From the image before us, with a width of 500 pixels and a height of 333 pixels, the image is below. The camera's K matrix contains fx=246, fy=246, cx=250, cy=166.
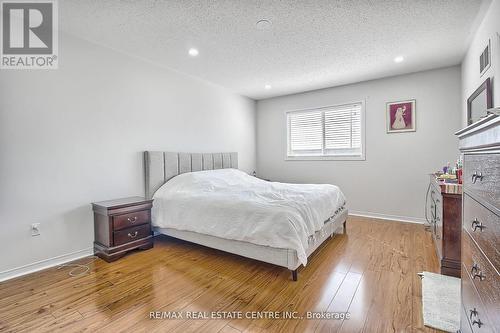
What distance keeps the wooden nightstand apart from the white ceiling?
1920 mm

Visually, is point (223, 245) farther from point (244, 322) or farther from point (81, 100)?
point (81, 100)

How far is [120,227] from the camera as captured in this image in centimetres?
279

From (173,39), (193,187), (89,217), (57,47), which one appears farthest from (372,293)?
(57,47)

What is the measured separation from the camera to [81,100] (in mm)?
2811

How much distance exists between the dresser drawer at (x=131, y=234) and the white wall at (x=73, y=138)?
418mm

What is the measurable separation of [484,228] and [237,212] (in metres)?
1.93

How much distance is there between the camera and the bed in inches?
89.1

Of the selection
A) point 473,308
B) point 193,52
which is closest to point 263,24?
point 193,52

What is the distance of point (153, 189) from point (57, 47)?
6.32 ft

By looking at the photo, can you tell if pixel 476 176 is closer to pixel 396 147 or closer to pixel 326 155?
pixel 396 147

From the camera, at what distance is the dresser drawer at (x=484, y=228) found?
0.81 meters

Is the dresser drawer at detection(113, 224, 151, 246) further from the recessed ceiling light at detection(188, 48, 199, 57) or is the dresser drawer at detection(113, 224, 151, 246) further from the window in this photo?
the window

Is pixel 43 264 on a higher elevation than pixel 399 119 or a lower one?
lower

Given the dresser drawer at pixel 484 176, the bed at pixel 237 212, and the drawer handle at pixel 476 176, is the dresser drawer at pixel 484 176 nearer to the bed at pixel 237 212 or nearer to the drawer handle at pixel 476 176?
the drawer handle at pixel 476 176
